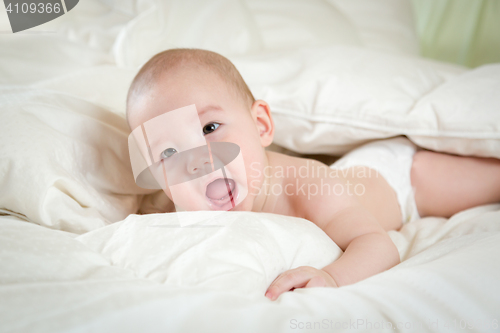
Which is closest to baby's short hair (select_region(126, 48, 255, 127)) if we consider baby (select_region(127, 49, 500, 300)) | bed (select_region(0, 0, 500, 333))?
baby (select_region(127, 49, 500, 300))

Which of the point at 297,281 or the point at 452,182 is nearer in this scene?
the point at 297,281

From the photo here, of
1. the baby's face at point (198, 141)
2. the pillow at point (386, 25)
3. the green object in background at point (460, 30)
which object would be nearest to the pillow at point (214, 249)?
the baby's face at point (198, 141)

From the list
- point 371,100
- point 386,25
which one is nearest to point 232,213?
point 371,100

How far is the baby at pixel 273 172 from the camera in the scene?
2.06 ft

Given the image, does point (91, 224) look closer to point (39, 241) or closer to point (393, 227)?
point (39, 241)

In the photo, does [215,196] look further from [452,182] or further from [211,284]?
[452,182]

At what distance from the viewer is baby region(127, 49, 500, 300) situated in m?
0.63

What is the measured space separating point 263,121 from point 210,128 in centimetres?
17

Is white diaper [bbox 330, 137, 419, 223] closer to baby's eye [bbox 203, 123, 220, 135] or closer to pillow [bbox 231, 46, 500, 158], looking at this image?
pillow [bbox 231, 46, 500, 158]

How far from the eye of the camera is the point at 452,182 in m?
0.86

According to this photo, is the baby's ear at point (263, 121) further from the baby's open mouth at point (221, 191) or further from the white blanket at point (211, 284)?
the white blanket at point (211, 284)

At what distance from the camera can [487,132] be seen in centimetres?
79

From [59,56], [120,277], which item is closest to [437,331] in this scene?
[120,277]

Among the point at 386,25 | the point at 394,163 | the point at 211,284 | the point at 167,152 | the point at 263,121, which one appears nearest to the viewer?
the point at 211,284
